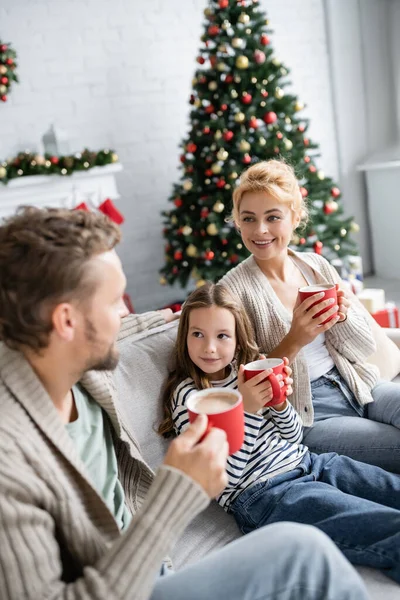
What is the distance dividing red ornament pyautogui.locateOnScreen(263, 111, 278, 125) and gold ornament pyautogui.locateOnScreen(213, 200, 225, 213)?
A: 0.56 m

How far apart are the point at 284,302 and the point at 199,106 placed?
230 cm

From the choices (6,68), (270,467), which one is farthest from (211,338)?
(6,68)

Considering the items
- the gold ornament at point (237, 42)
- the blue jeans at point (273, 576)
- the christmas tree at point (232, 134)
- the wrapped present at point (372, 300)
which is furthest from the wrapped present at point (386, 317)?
the blue jeans at point (273, 576)

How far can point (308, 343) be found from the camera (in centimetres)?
188

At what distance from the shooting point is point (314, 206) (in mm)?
4090

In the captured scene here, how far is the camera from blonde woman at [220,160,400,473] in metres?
1.84

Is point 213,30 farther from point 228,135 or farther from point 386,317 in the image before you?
point 386,317

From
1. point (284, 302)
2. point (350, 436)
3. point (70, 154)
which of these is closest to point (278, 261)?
point (284, 302)

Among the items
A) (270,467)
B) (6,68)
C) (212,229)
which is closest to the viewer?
(270,467)

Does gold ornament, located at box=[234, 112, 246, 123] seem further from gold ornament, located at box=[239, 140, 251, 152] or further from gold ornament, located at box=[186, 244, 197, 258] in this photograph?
gold ornament, located at box=[186, 244, 197, 258]

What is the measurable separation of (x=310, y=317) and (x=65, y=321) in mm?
874

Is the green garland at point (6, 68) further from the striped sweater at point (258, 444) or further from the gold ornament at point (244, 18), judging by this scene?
the striped sweater at point (258, 444)

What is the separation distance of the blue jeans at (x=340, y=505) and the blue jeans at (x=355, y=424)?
0.32 ft

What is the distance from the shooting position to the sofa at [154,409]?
61.0 inches
